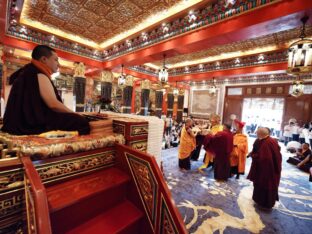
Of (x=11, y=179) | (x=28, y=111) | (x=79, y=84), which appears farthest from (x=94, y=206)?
(x=79, y=84)

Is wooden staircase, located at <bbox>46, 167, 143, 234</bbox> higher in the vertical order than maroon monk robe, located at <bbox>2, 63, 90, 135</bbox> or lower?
lower

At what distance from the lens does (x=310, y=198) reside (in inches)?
138

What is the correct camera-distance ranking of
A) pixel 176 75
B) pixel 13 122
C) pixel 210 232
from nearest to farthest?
pixel 13 122, pixel 210 232, pixel 176 75

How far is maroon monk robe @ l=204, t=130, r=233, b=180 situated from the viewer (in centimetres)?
400

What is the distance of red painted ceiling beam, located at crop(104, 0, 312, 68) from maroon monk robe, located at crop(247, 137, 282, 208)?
238 cm

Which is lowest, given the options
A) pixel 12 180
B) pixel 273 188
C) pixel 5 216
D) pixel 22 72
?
pixel 273 188

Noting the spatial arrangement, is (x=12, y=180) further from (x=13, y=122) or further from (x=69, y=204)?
(x=13, y=122)

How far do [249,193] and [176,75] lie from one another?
8130 millimetres

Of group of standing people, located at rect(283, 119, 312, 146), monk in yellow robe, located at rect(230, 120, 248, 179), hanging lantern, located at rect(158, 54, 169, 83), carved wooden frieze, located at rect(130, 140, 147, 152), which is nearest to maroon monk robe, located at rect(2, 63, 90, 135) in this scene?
carved wooden frieze, located at rect(130, 140, 147, 152)

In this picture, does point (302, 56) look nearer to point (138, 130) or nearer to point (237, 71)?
point (138, 130)

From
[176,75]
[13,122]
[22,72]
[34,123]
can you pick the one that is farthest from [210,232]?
[176,75]

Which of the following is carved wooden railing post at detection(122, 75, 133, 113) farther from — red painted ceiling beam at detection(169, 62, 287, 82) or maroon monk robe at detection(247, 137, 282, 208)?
maroon monk robe at detection(247, 137, 282, 208)

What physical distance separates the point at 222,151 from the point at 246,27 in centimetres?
300

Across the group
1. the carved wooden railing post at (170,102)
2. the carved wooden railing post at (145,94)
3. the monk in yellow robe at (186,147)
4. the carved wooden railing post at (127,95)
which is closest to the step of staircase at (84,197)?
Result: the monk in yellow robe at (186,147)
